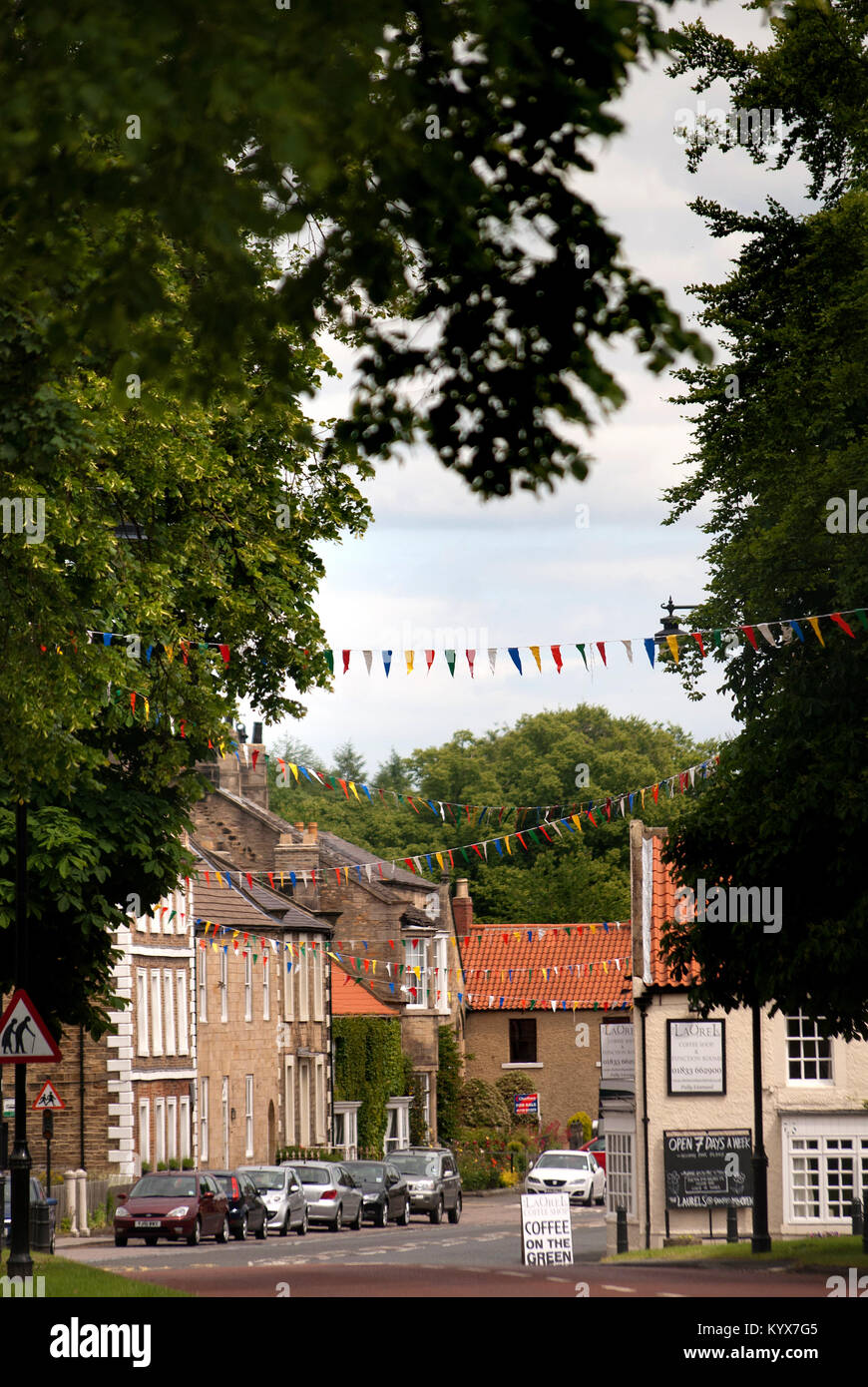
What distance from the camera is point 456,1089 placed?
3017 inches

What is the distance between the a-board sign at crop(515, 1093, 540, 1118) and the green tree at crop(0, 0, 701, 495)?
70.4 metres

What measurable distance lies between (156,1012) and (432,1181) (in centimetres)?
865

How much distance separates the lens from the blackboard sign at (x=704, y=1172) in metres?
39.3

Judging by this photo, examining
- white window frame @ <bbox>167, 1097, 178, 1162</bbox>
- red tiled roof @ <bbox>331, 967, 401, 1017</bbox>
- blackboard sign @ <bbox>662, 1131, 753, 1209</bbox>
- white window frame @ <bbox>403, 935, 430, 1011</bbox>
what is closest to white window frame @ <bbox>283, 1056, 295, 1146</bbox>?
red tiled roof @ <bbox>331, 967, 401, 1017</bbox>

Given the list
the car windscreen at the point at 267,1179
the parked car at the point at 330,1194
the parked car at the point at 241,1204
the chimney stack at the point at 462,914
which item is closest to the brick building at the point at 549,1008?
the chimney stack at the point at 462,914

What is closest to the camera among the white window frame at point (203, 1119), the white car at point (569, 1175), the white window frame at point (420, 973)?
the white window frame at point (203, 1119)

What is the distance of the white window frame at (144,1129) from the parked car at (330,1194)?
5391 millimetres

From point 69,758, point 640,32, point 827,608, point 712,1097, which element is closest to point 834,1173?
point 712,1097

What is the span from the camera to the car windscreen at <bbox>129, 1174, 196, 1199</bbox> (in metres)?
39.0

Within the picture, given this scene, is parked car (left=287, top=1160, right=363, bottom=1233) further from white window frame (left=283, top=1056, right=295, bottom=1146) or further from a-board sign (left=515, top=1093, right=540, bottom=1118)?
a-board sign (left=515, top=1093, right=540, bottom=1118)

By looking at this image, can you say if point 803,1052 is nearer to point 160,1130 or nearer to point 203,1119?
point 160,1130

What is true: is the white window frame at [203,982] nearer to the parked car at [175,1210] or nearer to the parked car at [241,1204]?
the parked car at [241,1204]

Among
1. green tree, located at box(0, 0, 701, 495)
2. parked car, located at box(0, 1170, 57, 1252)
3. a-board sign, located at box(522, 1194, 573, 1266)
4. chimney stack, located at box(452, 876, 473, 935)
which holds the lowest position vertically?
parked car, located at box(0, 1170, 57, 1252)
